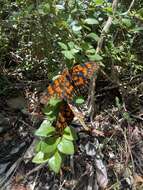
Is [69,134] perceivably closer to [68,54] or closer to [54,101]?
[54,101]

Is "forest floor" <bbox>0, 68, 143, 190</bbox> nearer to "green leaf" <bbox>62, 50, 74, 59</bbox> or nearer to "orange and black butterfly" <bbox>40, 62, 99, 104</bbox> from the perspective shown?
"orange and black butterfly" <bbox>40, 62, 99, 104</bbox>

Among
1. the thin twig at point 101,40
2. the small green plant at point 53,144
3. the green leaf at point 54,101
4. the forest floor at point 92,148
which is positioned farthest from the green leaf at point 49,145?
the thin twig at point 101,40

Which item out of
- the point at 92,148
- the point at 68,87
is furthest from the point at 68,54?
the point at 92,148

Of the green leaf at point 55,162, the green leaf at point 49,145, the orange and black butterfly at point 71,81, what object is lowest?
the green leaf at point 55,162

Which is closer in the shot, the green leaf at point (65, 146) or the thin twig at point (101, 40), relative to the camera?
the green leaf at point (65, 146)

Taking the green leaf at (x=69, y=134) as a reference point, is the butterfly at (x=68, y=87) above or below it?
above

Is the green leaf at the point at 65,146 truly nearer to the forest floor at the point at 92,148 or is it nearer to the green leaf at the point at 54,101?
the green leaf at the point at 54,101

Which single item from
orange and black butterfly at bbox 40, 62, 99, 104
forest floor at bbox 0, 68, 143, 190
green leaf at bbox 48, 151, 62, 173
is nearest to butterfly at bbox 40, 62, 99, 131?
orange and black butterfly at bbox 40, 62, 99, 104

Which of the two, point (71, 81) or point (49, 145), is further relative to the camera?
point (71, 81)
